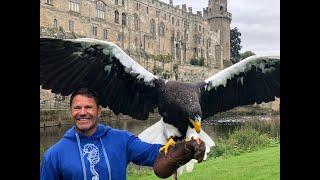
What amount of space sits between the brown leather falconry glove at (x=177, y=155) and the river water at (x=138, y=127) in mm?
142

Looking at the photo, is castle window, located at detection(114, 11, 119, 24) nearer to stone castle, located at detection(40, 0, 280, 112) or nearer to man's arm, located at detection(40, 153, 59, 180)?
stone castle, located at detection(40, 0, 280, 112)

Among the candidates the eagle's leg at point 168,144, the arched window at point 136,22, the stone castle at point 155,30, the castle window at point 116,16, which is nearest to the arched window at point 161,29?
the stone castle at point 155,30

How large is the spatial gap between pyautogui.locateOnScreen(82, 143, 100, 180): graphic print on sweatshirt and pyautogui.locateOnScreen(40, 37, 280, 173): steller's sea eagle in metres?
0.25

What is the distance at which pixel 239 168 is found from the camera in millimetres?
2062

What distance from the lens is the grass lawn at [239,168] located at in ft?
6.48

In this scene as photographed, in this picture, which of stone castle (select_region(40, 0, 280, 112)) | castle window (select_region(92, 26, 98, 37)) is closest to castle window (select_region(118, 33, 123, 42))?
stone castle (select_region(40, 0, 280, 112))

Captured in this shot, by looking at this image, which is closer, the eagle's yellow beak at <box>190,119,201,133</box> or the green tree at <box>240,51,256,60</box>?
the eagle's yellow beak at <box>190,119,201,133</box>

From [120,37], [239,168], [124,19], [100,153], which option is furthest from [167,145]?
[124,19]

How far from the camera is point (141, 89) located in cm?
196

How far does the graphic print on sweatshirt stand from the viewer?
173cm

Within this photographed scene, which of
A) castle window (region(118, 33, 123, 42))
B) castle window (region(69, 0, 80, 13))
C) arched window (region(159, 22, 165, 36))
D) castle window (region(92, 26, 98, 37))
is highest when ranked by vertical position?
castle window (region(69, 0, 80, 13))

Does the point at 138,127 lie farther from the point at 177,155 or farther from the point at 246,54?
the point at 246,54
